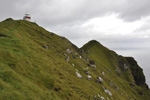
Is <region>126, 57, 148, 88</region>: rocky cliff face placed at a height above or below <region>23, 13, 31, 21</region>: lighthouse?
below

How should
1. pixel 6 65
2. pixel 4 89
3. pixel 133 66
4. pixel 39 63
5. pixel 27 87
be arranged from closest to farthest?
pixel 4 89 → pixel 27 87 → pixel 6 65 → pixel 39 63 → pixel 133 66

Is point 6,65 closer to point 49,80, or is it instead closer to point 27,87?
point 27,87

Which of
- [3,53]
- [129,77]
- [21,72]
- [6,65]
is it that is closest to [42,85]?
[21,72]

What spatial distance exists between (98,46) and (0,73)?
470 feet

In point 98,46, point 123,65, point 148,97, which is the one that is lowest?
point 148,97

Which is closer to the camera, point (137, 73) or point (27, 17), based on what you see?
point (27, 17)

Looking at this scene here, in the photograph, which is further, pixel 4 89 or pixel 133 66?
pixel 133 66

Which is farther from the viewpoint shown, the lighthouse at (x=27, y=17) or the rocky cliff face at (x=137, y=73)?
the rocky cliff face at (x=137, y=73)

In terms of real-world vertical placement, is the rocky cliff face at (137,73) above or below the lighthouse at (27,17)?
below

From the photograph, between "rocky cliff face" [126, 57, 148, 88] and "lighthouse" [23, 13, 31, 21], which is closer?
"lighthouse" [23, 13, 31, 21]

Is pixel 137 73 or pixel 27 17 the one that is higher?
pixel 27 17

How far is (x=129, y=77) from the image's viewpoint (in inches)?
5413

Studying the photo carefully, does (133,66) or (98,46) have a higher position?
(98,46)

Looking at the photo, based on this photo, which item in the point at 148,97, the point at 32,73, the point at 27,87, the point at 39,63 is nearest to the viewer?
the point at 27,87
